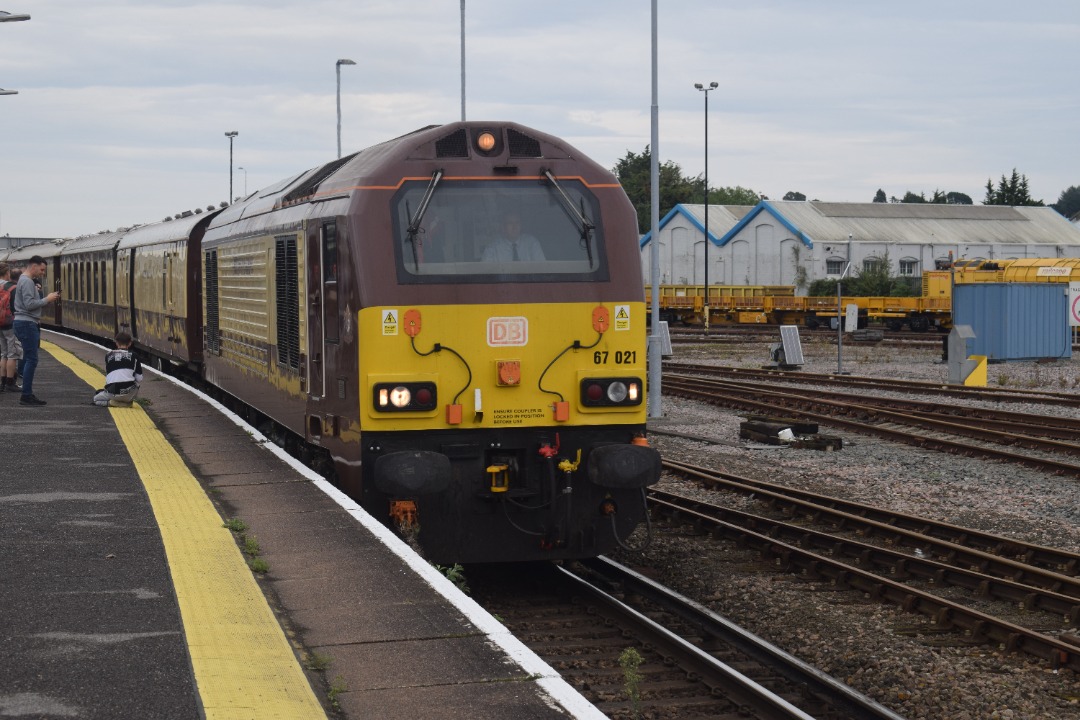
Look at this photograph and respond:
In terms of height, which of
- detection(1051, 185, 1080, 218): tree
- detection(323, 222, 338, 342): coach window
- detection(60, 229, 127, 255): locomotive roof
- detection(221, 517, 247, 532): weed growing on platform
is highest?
detection(1051, 185, 1080, 218): tree

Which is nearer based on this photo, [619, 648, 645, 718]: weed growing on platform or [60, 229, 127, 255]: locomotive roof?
[619, 648, 645, 718]: weed growing on platform

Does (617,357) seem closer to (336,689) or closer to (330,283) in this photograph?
(330,283)

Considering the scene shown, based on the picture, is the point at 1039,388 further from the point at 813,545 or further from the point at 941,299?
the point at 941,299

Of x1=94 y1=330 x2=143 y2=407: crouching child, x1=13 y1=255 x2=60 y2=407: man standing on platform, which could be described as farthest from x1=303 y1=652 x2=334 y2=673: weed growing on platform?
x1=13 y1=255 x2=60 y2=407: man standing on platform

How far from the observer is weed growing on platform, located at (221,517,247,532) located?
8.33m

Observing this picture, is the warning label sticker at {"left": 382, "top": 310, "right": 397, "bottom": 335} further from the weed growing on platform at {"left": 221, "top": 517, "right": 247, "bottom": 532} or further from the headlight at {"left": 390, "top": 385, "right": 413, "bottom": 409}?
the weed growing on platform at {"left": 221, "top": 517, "right": 247, "bottom": 532}

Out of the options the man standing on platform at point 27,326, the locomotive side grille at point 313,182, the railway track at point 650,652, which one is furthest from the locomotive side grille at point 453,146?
the man standing on platform at point 27,326

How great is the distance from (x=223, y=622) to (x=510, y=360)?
132 inches

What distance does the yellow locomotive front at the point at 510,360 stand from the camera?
8.84 meters

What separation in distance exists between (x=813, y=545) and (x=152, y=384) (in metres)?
11.7

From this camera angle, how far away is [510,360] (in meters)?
8.99

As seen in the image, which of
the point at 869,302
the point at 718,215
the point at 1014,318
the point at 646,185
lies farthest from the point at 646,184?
the point at 1014,318

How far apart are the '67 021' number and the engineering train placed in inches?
0.6

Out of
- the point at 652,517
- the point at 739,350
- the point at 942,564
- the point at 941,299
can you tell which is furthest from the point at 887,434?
the point at 941,299
